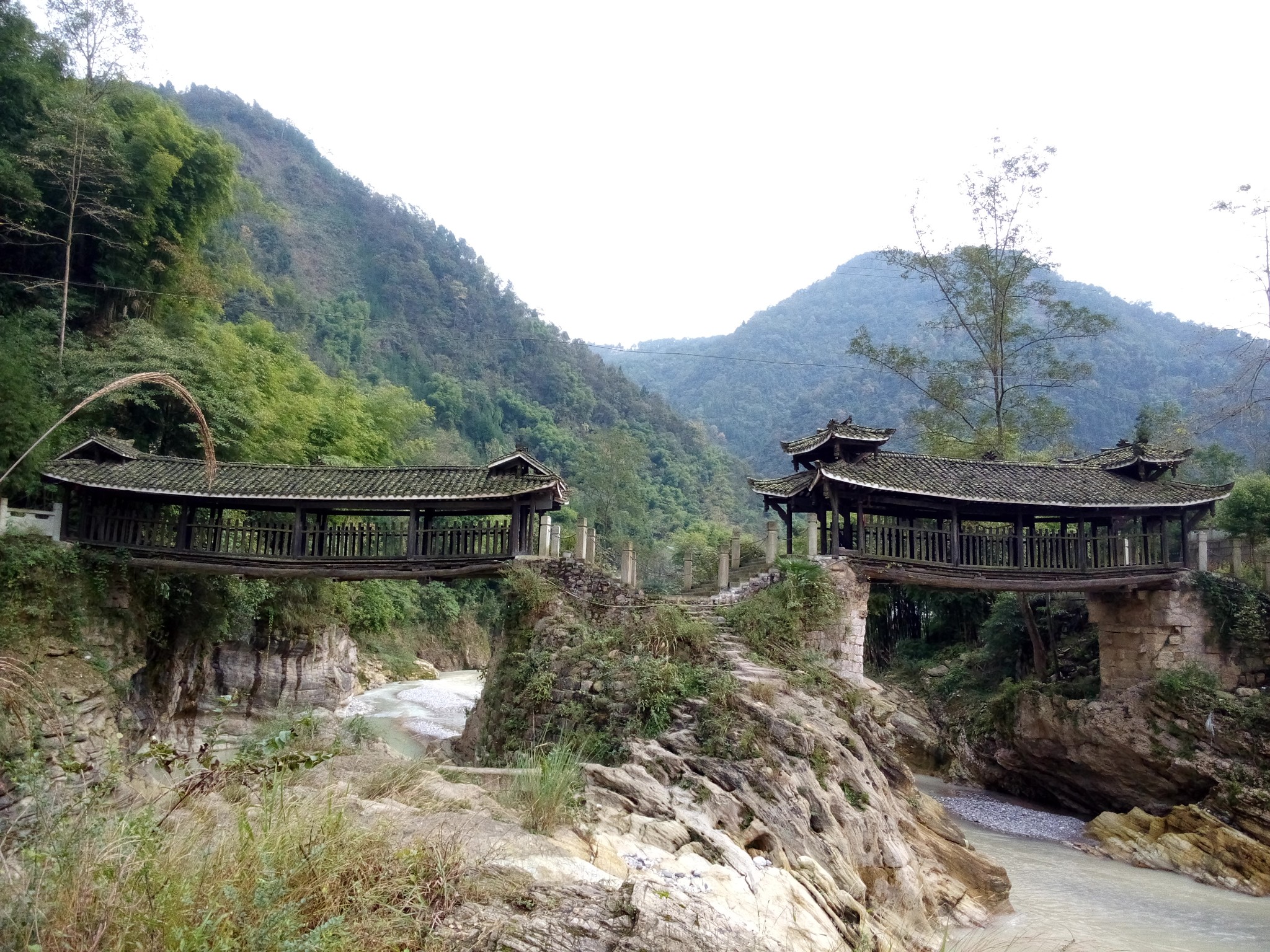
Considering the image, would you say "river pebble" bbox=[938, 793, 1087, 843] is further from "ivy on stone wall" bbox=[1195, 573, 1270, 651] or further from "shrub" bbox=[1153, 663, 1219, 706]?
"ivy on stone wall" bbox=[1195, 573, 1270, 651]

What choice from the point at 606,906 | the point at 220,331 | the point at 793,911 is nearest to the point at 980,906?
the point at 793,911

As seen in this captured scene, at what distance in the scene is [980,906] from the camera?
34.9ft

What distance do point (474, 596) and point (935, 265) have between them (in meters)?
24.4

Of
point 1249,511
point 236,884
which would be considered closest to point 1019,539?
point 1249,511

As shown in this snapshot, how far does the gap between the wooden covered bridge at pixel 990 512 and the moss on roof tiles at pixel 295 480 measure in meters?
5.31

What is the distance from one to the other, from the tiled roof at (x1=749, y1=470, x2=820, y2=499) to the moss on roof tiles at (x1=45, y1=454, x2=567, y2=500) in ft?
13.2

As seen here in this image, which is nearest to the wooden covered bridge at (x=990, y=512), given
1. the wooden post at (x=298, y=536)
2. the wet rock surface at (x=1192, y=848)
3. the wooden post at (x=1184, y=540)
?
the wooden post at (x=1184, y=540)

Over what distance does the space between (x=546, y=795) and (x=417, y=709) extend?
21.2m

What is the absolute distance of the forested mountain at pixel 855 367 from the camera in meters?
53.1

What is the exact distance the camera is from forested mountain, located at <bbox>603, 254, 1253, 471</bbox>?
174 ft

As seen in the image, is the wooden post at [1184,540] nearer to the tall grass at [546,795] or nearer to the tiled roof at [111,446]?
the tall grass at [546,795]

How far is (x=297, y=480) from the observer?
55.0 ft

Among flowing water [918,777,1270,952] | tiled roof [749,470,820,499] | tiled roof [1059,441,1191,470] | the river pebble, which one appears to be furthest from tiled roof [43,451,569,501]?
tiled roof [1059,441,1191,470]

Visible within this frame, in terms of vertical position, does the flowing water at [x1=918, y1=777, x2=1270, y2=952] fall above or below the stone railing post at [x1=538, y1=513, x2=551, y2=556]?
below
